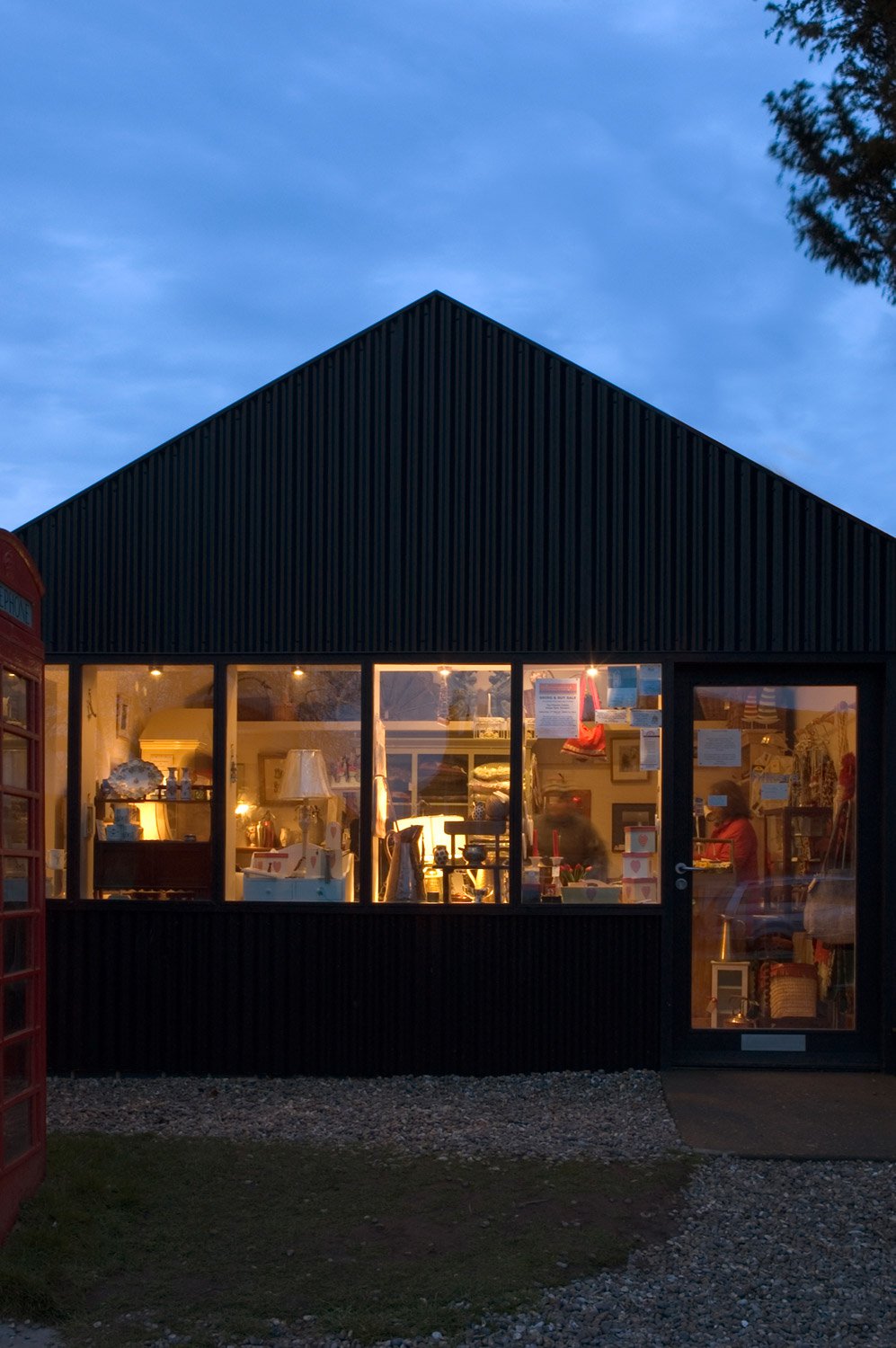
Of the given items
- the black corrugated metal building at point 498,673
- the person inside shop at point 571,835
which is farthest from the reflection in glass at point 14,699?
the person inside shop at point 571,835

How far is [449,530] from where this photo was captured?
9172mm

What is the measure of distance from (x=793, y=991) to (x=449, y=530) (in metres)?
3.67

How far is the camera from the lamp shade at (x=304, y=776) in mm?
9086

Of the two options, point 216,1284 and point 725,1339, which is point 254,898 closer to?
point 216,1284

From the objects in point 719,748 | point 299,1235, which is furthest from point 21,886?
point 719,748

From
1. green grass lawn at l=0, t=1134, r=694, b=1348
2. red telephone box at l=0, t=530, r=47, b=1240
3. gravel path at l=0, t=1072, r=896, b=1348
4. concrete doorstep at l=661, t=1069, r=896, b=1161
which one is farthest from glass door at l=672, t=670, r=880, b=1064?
red telephone box at l=0, t=530, r=47, b=1240

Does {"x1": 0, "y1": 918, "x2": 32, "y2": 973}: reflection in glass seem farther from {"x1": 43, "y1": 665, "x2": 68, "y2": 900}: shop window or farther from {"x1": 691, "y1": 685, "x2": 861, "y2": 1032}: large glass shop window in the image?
{"x1": 691, "y1": 685, "x2": 861, "y2": 1032}: large glass shop window

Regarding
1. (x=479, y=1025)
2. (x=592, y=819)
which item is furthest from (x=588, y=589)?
(x=479, y=1025)

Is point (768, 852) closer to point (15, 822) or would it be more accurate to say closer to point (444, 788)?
point (444, 788)

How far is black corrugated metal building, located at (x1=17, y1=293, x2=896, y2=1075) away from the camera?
8.91m

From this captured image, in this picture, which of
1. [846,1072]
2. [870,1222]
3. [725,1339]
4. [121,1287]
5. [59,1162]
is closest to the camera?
[725,1339]

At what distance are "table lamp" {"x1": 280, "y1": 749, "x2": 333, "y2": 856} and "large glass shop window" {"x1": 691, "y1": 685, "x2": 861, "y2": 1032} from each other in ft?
7.86

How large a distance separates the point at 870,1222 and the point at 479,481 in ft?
16.5

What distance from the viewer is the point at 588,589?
905 centimetres
